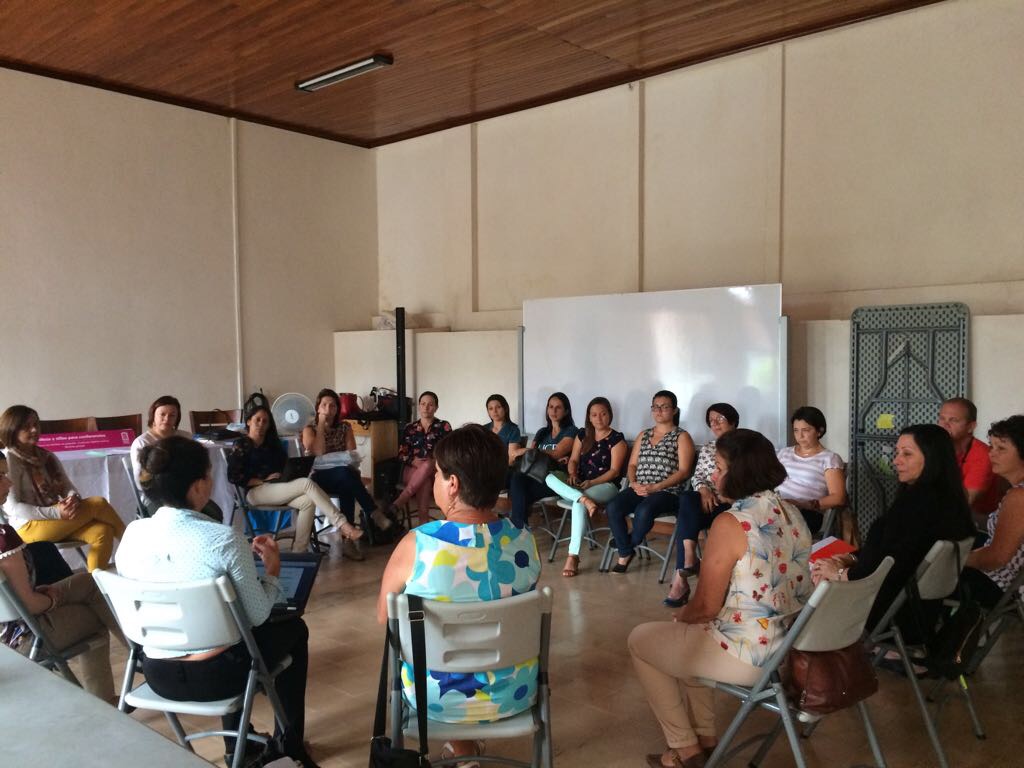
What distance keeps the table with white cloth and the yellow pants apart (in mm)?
2951

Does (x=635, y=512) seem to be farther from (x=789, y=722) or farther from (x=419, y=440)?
(x=789, y=722)

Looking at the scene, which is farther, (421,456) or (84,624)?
(421,456)

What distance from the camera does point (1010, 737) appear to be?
→ 2.97 m

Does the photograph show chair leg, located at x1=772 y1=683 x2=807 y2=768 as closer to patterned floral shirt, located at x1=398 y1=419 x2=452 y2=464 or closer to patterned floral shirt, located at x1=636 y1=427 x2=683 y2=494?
patterned floral shirt, located at x1=636 y1=427 x2=683 y2=494

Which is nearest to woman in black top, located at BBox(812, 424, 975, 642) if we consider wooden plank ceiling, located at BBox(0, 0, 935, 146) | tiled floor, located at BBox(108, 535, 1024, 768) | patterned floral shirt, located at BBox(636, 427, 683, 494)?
tiled floor, located at BBox(108, 535, 1024, 768)

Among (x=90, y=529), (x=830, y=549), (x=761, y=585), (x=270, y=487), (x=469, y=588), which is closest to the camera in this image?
(x=469, y=588)

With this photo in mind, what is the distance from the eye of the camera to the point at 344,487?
18.7ft

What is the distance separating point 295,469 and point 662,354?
2.80 metres

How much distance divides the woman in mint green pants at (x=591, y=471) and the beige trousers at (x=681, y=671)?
2.47m

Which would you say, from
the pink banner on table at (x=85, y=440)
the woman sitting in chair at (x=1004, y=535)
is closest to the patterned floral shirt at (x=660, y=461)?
the woman sitting in chair at (x=1004, y=535)

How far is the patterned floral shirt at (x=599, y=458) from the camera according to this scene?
5621 millimetres

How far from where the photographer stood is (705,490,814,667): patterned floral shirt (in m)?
2.46

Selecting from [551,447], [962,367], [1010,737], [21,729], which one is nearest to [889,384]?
[962,367]

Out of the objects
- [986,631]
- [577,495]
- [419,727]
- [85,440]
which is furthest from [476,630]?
[85,440]
